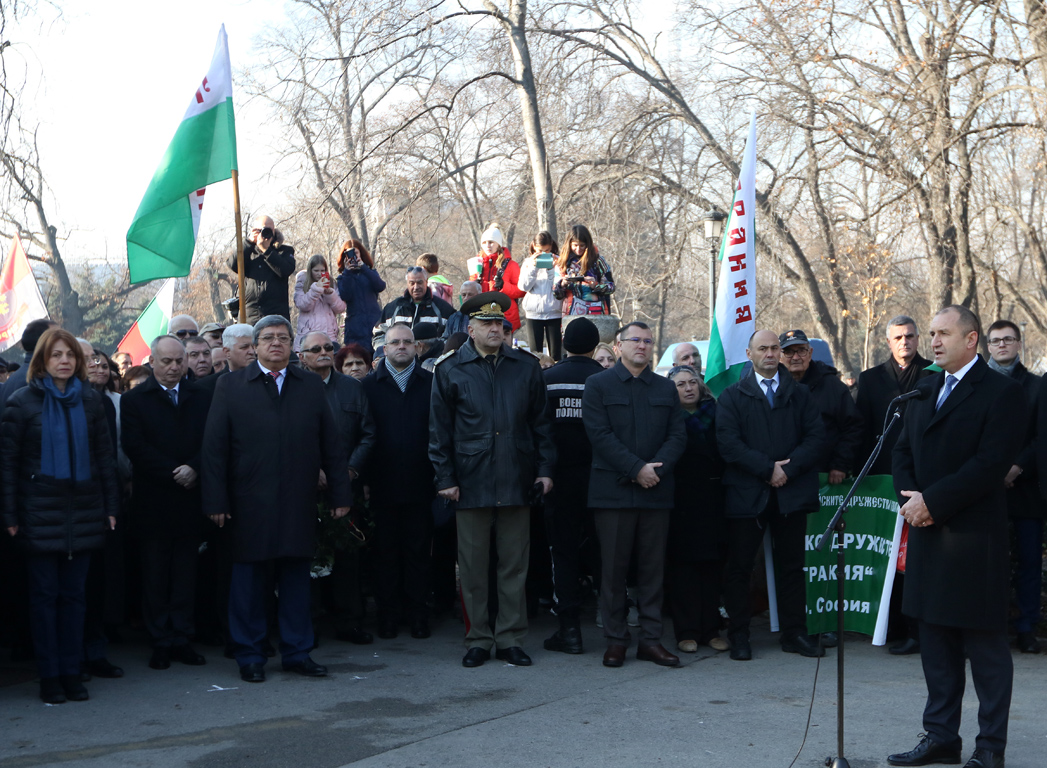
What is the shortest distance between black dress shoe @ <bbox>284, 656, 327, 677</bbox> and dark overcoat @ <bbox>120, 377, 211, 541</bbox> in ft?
3.65

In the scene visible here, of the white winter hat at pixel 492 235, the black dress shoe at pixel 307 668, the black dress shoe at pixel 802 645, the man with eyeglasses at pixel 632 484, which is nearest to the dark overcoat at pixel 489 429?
the man with eyeglasses at pixel 632 484

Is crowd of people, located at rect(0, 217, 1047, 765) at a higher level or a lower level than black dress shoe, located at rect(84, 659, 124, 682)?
higher

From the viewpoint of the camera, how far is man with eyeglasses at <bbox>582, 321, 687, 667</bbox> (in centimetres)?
715

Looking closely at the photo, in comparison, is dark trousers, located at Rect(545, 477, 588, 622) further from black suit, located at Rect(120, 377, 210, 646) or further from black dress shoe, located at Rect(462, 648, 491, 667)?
black suit, located at Rect(120, 377, 210, 646)

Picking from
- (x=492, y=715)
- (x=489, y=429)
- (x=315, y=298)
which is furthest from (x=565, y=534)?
(x=315, y=298)

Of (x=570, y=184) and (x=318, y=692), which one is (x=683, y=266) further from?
(x=318, y=692)

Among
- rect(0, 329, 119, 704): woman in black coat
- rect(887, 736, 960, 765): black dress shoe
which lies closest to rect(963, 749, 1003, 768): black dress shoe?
rect(887, 736, 960, 765): black dress shoe

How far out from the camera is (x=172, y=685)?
665cm

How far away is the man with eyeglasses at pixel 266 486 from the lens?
680 centimetres

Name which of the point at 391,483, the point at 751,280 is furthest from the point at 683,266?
the point at 391,483

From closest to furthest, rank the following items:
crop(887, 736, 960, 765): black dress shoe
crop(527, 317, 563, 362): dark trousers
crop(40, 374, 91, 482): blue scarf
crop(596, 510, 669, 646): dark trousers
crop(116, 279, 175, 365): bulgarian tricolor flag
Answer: crop(887, 736, 960, 765): black dress shoe, crop(40, 374, 91, 482): blue scarf, crop(596, 510, 669, 646): dark trousers, crop(527, 317, 563, 362): dark trousers, crop(116, 279, 175, 365): bulgarian tricolor flag

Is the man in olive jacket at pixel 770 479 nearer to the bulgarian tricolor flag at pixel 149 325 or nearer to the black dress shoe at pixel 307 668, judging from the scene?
the black dress shoe at pixel 307 668

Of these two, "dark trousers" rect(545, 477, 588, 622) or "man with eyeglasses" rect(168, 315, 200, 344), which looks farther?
"man with eyeglasses" rect(168, 315, 200, 344)

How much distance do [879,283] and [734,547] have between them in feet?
75.0
